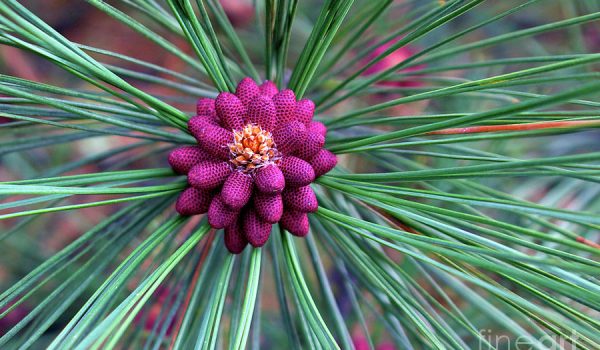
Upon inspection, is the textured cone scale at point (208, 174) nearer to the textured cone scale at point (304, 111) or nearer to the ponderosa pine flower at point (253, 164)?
the ponderosa pine flower at point (253, 164)

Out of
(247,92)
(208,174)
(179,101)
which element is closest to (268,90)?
(247,92)

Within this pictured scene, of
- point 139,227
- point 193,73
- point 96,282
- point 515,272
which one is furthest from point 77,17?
point 515,272

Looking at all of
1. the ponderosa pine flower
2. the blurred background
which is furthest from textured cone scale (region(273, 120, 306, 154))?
the blurred background

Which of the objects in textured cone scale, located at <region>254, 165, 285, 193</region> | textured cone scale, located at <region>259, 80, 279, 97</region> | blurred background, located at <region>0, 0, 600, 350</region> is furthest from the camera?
blurred background, located at <region>0, 0, 600, 350</region>

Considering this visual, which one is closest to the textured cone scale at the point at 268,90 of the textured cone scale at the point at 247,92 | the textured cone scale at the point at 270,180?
the textured cone scale at the point at 247,92

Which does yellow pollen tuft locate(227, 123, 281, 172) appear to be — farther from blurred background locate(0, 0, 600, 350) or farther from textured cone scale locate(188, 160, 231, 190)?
blurred background locate(0, 0, 600, 350)

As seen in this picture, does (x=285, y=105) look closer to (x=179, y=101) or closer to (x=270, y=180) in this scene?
(x=270, y=180)

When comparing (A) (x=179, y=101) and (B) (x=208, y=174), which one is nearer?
(B) (x=208, y=174)
